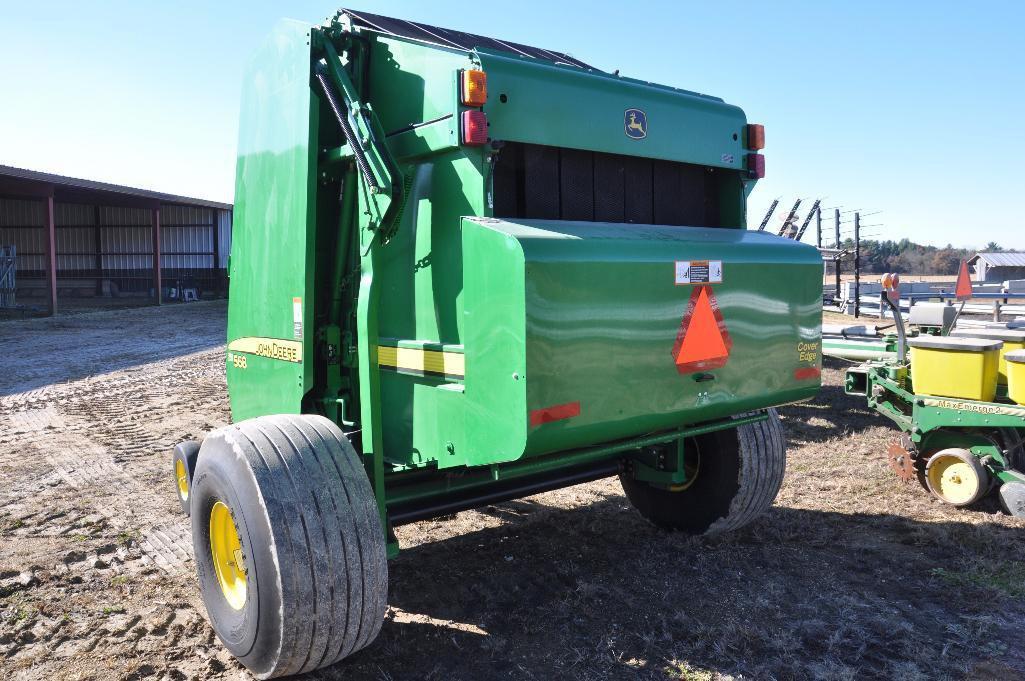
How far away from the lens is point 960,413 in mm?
5254

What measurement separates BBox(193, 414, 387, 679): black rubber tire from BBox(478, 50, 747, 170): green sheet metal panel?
1.38 m

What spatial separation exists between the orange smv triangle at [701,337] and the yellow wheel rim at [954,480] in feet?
9.55

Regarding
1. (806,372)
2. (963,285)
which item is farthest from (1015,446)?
(963,285)

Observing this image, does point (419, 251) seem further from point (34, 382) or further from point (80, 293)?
point (80, 293)

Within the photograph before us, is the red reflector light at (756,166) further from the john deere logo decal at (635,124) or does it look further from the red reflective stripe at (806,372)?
the red reflective stripe at (806,372)

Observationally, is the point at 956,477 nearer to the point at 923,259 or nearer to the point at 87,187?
the point at 87,187

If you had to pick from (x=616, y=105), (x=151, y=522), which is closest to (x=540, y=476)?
(x=616, y=105)

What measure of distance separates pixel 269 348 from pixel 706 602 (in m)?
2.36

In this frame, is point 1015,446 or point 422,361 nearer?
point 422,361

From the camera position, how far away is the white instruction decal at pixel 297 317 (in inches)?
138

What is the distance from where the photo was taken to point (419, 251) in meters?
3.11

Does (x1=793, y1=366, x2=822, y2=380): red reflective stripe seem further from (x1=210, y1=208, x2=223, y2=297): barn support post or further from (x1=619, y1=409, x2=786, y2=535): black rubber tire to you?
(x1=210, y1=208, x2=223, y2=297): barn support post

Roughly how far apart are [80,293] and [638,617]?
3213cm

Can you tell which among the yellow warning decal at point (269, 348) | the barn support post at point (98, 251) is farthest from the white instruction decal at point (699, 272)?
the barn support post at point (98, 251)
